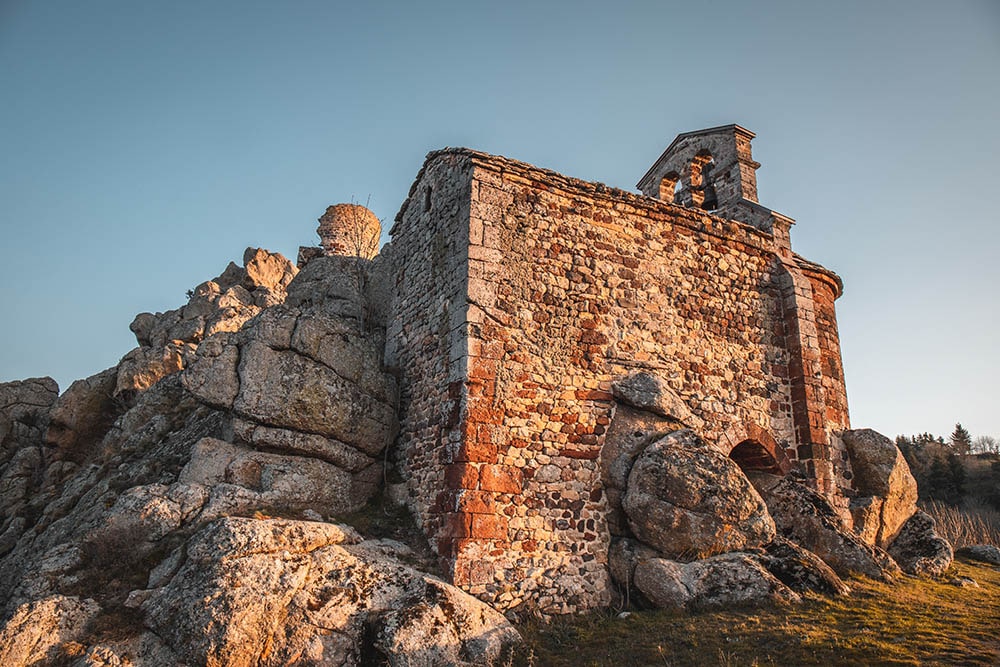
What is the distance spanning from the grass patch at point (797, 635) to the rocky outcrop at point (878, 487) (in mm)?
2553

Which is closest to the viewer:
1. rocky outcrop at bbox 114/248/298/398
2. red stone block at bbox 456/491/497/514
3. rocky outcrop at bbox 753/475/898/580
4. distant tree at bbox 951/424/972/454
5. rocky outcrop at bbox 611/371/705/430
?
red stone block at bbox 456/491/497/514

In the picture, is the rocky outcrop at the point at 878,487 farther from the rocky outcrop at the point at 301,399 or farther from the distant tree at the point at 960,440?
the distant tree at the point at 960,440

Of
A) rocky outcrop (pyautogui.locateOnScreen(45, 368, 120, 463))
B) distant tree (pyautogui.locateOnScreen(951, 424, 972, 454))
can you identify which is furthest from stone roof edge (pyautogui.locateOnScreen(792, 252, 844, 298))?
distant tree (pyautogui.locateOnScreen(951, 424, 972, 454))

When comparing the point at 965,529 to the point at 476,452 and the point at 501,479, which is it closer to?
the point at 501,479

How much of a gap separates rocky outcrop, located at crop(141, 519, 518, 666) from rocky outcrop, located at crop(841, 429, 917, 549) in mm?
7740

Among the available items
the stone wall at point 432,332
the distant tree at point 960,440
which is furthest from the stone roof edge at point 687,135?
the distant tree at point 960,440

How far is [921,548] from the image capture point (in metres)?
10.8

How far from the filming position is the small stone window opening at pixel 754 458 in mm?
10930

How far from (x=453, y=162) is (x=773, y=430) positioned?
7.80 metres

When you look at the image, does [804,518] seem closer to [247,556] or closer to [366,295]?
[247,556]

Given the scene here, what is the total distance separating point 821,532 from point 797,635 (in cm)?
355

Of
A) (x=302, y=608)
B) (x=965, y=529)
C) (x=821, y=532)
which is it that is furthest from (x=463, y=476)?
(x=965, y=529)

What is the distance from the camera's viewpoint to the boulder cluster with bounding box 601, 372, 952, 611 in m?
7.93

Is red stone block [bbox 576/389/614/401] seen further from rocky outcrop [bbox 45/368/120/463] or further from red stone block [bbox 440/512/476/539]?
rocky outcrop [bbox 45/368/120/463]
